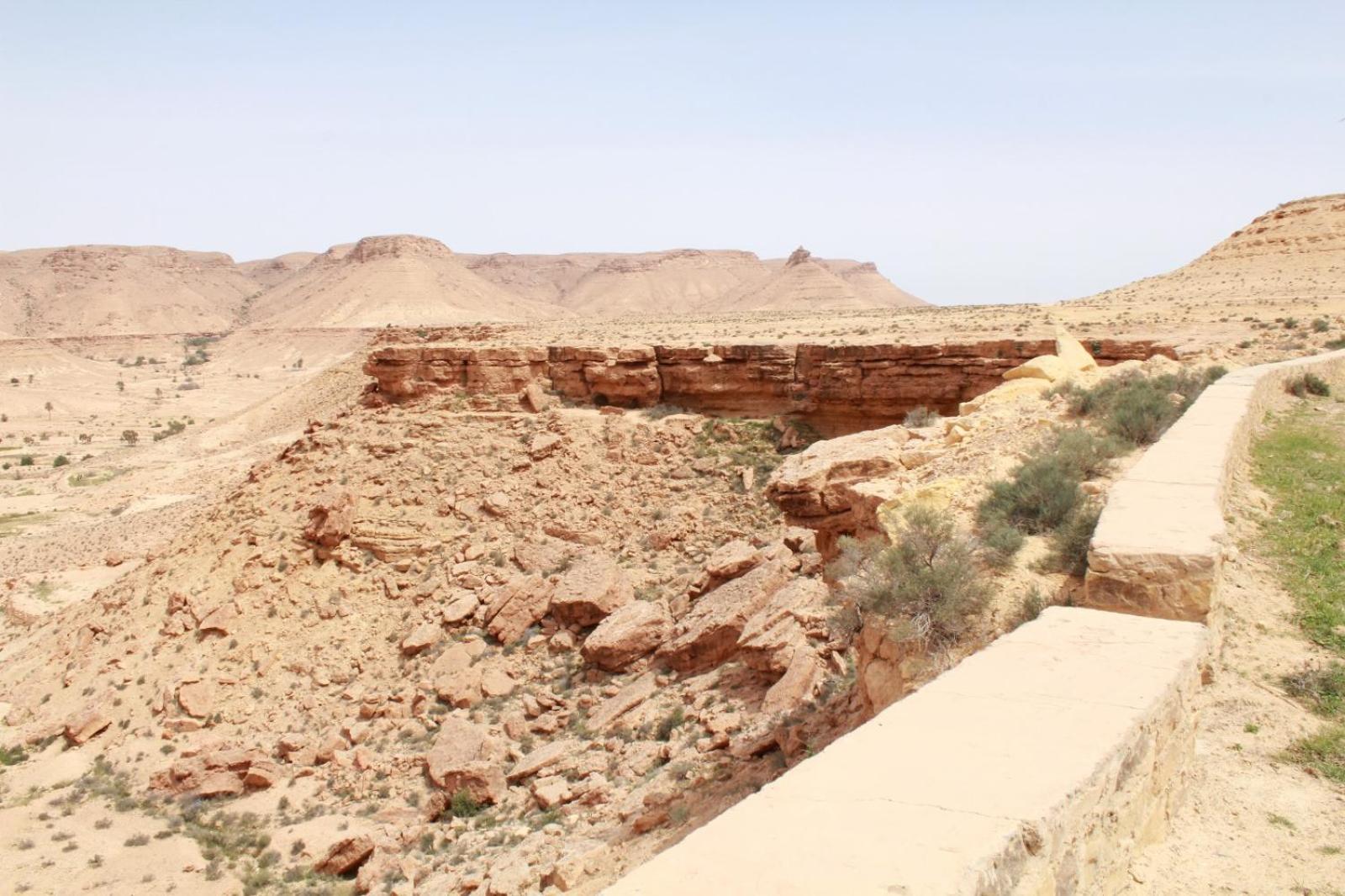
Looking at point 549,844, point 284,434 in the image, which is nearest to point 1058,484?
point 549,844

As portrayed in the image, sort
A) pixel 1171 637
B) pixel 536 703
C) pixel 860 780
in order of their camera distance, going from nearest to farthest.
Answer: pixel 860 780 < pixel 1171 637 < pixel 536 703

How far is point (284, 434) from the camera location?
1391 inches

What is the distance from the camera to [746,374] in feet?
63.7

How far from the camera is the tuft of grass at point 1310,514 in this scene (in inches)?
246

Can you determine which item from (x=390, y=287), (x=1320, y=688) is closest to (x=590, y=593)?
(x=1320, y=688)

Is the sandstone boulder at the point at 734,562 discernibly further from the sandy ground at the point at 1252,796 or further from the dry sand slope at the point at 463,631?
the sandy ground at the point at 1252,796

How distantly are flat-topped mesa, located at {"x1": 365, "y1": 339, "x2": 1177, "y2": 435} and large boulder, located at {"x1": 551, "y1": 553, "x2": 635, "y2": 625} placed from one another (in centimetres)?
578

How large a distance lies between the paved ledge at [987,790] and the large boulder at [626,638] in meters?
8.61

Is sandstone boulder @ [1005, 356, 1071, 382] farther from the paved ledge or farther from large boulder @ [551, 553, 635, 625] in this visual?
the paved ledge

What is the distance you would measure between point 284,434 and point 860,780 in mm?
35229

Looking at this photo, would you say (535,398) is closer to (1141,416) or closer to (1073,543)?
(1141,416)

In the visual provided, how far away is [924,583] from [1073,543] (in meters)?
1.19

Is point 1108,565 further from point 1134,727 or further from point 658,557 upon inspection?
point 658,557

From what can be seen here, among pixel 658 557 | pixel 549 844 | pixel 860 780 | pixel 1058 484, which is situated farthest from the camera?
pixel 658 557
